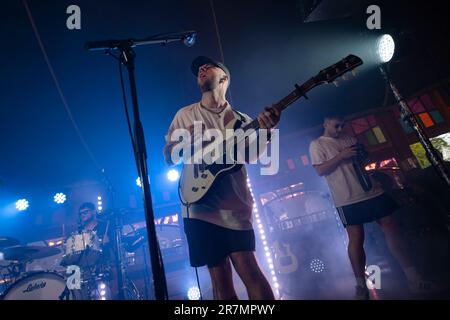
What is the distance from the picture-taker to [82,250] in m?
5.81

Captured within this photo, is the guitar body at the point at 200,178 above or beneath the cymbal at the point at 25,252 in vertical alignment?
beneath

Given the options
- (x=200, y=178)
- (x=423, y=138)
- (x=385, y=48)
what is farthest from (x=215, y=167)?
(x=385, y=48)

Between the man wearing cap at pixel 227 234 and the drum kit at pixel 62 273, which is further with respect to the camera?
the drum kit at pixel 62 273

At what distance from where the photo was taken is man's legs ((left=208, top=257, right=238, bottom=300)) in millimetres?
1995

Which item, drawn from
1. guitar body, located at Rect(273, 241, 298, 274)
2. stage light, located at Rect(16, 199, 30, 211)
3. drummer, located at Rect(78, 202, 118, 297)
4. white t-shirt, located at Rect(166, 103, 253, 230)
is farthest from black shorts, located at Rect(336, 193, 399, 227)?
stage light, located at Rect(16, 199, 30, 211)

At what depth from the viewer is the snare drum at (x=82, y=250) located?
19.2ft

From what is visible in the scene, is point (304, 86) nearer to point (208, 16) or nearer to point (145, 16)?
point (208, 16)

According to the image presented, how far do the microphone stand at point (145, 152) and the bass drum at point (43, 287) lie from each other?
5.06 m

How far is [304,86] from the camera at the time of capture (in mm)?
2588

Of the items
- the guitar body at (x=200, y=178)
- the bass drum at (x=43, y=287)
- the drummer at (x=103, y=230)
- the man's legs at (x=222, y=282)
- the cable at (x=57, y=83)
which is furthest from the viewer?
the drummer at (x=103, y=230)

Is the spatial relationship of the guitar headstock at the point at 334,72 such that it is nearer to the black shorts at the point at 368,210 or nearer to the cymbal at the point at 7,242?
the black shorts at the point at 368,210

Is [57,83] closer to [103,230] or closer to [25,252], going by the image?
[103,230]

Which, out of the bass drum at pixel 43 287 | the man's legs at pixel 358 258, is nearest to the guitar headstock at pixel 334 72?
the man's legs at pixel 358 258

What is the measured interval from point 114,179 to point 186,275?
196 inches
